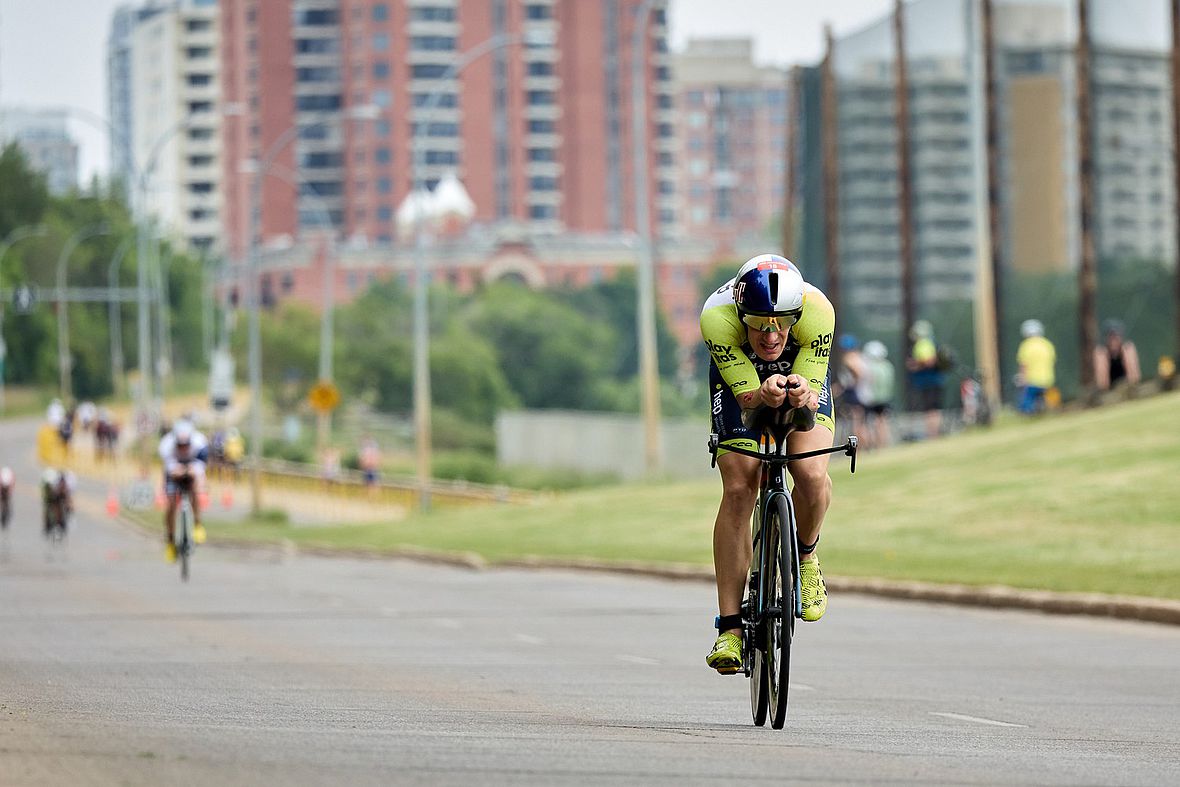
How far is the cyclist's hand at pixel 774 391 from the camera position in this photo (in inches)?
380

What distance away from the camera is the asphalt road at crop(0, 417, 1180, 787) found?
8.31 meters

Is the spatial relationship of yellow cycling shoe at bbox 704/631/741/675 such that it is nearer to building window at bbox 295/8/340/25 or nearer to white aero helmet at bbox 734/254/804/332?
white aero helmet at bbox 734/254/804/332

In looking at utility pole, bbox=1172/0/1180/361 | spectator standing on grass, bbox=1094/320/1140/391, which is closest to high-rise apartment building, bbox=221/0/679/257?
utility pole, bbox=1172/0/1180/361

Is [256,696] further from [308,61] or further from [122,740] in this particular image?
[308,61]

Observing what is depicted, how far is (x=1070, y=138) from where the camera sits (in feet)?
152

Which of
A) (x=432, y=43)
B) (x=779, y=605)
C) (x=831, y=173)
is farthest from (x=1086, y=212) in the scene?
(x=432, y=43)

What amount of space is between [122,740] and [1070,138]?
39420 mm

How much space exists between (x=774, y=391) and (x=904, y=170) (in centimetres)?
4252

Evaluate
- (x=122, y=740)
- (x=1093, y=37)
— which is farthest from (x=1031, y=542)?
(x=1093, y=37)

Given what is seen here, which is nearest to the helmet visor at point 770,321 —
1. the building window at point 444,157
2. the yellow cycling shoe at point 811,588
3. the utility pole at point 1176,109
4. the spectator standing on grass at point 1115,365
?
the yellow cycling shoe at point 811,588

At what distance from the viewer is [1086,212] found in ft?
141

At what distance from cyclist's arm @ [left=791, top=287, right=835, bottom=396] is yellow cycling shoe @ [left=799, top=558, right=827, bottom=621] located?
72cm

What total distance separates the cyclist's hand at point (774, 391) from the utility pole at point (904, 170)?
134ft

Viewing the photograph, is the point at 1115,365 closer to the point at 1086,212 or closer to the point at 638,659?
the point at 1086,212
